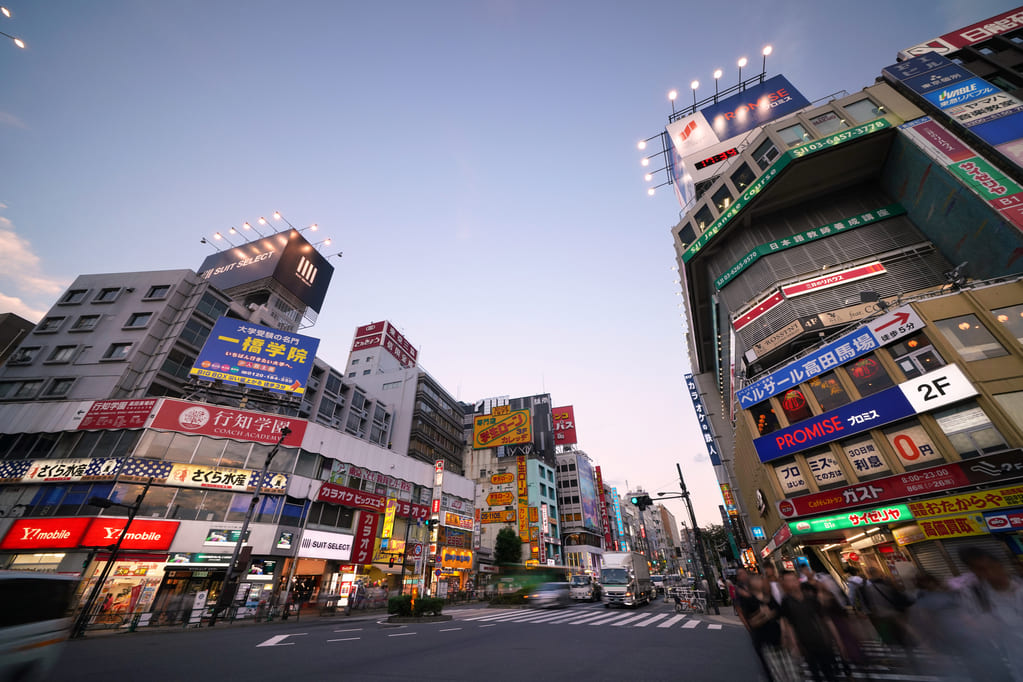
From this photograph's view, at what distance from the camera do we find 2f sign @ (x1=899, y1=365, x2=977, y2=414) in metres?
14.4

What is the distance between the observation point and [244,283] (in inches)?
1982

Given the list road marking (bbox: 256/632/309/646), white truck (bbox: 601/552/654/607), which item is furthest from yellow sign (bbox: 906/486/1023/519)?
road marking (bbox: 256/632/309/646)

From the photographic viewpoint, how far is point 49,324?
1393 inches

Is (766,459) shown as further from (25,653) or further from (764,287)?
(25,653)

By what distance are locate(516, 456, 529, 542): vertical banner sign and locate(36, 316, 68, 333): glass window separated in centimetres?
5378

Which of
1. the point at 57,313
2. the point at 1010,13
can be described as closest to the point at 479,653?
the point at 57,313

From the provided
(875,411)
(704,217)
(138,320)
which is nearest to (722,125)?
(704,217)

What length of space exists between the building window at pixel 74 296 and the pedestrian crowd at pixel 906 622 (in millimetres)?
55706

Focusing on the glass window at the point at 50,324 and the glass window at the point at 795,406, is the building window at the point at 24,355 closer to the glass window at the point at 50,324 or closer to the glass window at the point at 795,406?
the glass window at the point at 50,324

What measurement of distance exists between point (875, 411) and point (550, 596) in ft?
78.4

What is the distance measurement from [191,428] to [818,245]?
43.0 m

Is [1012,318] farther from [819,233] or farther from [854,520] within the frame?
[819,233]

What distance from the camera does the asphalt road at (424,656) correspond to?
23.7 feet

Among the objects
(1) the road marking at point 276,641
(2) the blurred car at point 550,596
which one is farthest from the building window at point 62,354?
(2) the blurred car at point 550,596
